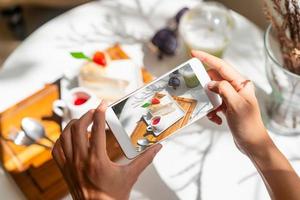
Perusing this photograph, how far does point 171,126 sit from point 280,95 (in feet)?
0.93

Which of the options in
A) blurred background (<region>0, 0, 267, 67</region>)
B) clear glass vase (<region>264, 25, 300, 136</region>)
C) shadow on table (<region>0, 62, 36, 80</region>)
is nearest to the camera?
clear glass vase (<region>264, 25, 300, 136</region>)

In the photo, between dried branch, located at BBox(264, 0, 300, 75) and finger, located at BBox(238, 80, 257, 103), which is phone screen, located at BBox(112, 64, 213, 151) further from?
dried branch, located at BBox(264, 0, 300, 75)

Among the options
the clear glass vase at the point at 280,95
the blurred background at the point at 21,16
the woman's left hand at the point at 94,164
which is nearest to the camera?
the woman's left hand at the point at 94,164

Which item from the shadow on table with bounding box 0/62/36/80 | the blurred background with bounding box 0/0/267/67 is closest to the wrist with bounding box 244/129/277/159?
the shadow on table with bounding box 0/62/36/80

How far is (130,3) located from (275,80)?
438mm

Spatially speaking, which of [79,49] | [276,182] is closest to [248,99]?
[276,182]

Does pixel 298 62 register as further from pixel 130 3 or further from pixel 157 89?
pixel 130 3

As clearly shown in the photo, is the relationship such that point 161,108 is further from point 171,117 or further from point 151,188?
point 151,188

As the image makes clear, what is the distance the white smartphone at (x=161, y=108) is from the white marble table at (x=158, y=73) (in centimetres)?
12

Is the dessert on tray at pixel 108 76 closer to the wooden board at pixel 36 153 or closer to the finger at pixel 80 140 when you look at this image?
the wooden board at pixel 36 153

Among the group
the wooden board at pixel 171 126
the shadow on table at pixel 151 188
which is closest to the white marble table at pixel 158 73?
the shadow on table at pixel 151 188

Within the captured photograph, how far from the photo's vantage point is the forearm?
80 centimetres

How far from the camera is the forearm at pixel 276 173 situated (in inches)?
31.6

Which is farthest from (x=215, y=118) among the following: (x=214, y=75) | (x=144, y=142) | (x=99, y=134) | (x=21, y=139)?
(x=21, y=139)
